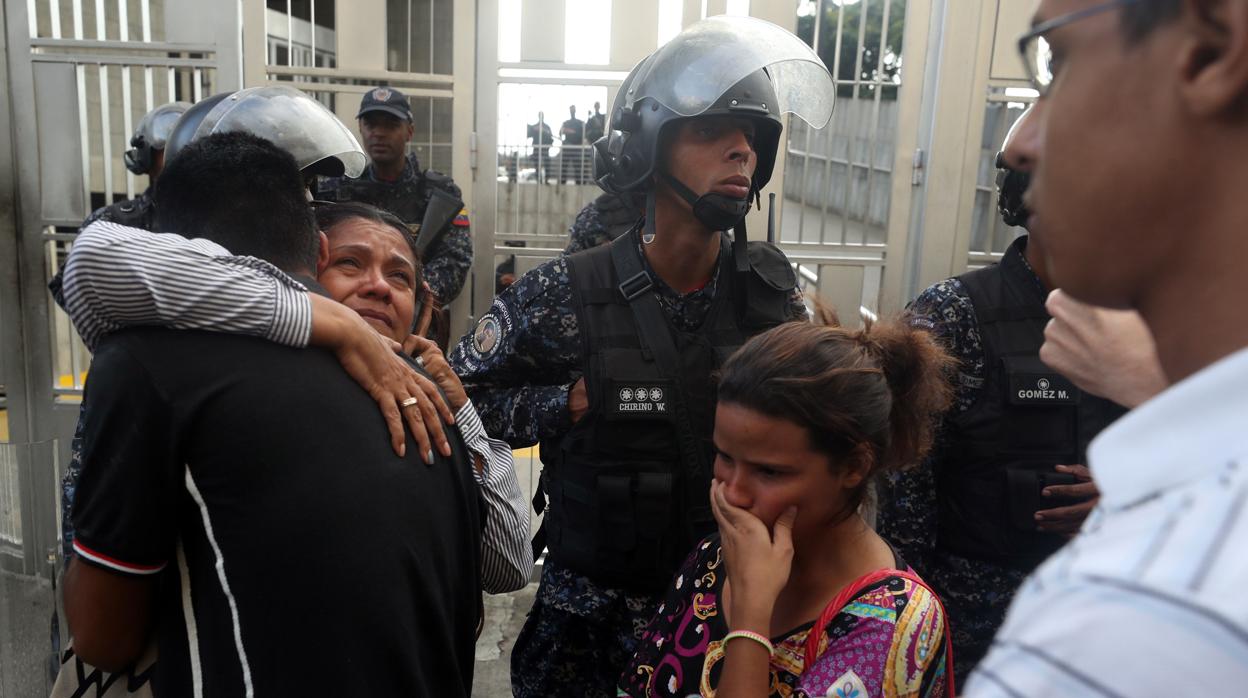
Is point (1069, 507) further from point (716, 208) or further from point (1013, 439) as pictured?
point (716, 208)

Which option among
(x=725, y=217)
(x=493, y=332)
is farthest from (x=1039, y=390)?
(x=493, y=332)

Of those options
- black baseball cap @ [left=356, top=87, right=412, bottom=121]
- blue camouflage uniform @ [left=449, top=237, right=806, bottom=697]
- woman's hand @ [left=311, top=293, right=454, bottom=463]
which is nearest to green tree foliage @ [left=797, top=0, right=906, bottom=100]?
black baseball cap @ [left=356, top=87, right=412, bottom=121]

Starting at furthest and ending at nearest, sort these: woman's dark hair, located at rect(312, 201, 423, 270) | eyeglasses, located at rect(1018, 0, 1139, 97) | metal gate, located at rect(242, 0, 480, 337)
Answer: metal gate, located at rect(242, 0, 480, 337), woman's dark hair, located at rect(312, 201, 423, 270), eyeglasses, located at rect(1018, 0, 1139, 97)

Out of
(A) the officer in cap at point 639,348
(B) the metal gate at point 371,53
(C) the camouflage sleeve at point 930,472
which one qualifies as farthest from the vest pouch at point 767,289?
(B) the metal gate at point 371,53

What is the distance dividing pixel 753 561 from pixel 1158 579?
110cm

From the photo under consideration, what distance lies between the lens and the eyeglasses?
2.07ft

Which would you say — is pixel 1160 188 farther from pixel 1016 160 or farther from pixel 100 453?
pixel 100 453

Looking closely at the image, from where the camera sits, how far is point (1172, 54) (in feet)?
1.92

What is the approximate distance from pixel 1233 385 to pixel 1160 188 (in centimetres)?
15

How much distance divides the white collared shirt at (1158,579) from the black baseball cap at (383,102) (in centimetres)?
456

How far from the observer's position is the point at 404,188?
484 centimetres

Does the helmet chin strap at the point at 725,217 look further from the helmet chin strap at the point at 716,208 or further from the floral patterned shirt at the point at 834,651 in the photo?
the floral patterned shirt at the point at 834,651

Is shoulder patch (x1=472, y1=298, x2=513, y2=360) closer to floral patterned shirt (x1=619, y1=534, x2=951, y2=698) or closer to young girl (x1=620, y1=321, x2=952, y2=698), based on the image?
young girl (x1=620, y1=321, x2=952, y2=698)

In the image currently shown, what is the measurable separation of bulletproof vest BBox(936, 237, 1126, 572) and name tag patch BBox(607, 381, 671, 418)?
0.76 meters
